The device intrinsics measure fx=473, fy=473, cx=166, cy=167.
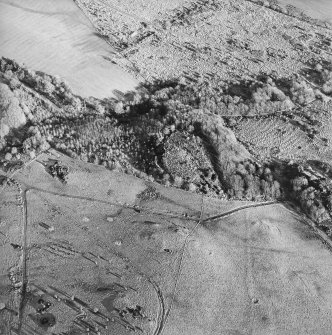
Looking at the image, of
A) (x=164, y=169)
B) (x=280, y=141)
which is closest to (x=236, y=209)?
(x=164, y=169)

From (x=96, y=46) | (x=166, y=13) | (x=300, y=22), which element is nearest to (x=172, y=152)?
(x=96, y=46)

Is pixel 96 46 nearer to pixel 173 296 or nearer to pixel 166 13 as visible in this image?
pixel 166 13

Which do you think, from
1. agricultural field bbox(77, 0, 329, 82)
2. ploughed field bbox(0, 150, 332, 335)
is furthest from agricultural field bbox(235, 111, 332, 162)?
agricultural field bbox(77, 0, 329, 82)

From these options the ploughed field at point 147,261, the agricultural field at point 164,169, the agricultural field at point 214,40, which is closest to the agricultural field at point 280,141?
the agricultural field at point 164,169

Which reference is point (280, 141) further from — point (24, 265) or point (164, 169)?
point (24, 265)

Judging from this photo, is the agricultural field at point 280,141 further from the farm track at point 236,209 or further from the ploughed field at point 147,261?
the ploughed field at point 147,261

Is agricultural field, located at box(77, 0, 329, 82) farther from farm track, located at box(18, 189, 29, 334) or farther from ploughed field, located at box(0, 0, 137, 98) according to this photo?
farm track, located at box(18, 189, 29, 334)

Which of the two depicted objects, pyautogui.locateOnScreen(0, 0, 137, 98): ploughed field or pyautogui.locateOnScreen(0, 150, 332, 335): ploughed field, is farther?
pyautogui.locateOnScreen(0, 0, 137, 98): ploughed field
